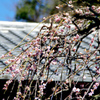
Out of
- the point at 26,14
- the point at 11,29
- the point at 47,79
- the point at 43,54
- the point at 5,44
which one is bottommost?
the point at 47,79

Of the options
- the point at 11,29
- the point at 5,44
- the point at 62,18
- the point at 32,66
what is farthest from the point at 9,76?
the point at 11,29

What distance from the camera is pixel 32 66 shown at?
258 centimetres

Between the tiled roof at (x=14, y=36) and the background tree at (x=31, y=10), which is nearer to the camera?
the tiled roof at (x=14, y=36)

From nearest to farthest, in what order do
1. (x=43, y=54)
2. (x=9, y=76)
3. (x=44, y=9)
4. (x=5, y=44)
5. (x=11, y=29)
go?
1. (x=43, y=54)
2. (x=9, y=76)
3. (x=5, y=44)
4. (x=11, y=29)
5. (x=44, y=9)

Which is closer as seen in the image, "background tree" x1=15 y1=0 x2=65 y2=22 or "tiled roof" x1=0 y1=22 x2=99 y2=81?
"tiled roof" x1=0 y1=22 x2=99 y2=81

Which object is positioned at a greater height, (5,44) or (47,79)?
(5,44)

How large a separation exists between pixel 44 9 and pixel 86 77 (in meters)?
20.1

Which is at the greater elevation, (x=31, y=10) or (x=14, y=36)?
(x=31, y=10)

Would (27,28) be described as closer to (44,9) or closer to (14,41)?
(14,41)

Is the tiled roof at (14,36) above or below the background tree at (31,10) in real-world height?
below

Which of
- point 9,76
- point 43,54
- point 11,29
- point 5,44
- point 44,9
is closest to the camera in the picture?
point 43,54

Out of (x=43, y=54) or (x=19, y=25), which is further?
(x=19, y=25)

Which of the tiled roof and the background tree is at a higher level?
the background tree

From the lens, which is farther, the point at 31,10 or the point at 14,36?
the point at 31,10
